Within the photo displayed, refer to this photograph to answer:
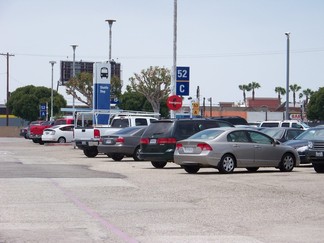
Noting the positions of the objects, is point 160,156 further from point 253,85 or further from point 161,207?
point 253,85

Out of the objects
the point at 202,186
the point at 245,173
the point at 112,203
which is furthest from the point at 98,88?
the point at 112,203

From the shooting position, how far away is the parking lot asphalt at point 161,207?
1148 cm

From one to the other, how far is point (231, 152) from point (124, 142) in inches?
327

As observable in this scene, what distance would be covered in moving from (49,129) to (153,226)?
4183cm

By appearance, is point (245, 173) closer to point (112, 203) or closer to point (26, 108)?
point (112, 203)

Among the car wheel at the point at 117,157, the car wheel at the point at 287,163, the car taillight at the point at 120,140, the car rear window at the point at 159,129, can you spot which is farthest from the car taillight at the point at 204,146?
the car wheel at the point at 117,157

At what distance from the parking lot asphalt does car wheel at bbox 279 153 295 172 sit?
0.68 m

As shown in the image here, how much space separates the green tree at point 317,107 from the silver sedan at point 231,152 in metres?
68.1

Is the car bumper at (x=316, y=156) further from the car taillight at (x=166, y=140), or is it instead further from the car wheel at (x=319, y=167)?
the car taillight at (x=166, y=140)

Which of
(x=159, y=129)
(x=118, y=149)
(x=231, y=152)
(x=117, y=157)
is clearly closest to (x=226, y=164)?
A: (x=231, y=152)

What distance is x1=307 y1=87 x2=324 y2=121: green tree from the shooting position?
299 feet

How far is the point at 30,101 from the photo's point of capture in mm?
101062

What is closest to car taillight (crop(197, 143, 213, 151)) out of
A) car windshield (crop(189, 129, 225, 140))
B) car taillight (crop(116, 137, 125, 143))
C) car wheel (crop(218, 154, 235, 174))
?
car windshield (crop(189, 129, 225, 140))

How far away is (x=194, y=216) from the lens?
1359 centimetres
